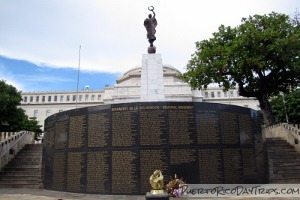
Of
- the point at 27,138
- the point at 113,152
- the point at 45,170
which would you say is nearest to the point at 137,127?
the point at 113,152

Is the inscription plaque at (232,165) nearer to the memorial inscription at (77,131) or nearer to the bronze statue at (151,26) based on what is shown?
the memorial inscription at (77,131)

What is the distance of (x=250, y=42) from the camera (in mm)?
27672

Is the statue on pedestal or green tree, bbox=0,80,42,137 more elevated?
green tree, bbox=0,80,42,137

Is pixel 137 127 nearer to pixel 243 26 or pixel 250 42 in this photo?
pixel 250 42

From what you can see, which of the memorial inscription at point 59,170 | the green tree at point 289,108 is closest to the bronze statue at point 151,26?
the memorial inscription at point 59,170

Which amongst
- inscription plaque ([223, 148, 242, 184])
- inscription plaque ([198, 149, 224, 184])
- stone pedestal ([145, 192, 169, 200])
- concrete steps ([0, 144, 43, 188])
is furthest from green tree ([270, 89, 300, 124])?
stone pedestal ([145, 192, 169, 200])

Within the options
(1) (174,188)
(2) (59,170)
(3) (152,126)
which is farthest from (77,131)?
(1) (174,188)

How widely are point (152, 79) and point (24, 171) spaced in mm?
11317

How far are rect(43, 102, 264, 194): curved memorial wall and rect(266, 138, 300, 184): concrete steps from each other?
3.59 m

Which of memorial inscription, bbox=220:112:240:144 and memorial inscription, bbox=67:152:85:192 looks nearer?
memorial inscription, bbox=67:152:85:192

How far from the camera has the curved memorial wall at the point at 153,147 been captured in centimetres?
1194

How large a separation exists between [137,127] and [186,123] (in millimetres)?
2269

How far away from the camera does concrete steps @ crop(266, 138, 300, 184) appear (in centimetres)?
1606

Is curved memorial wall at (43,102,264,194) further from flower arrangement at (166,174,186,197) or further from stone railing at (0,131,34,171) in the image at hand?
stone railing at (0,131,34,171)
